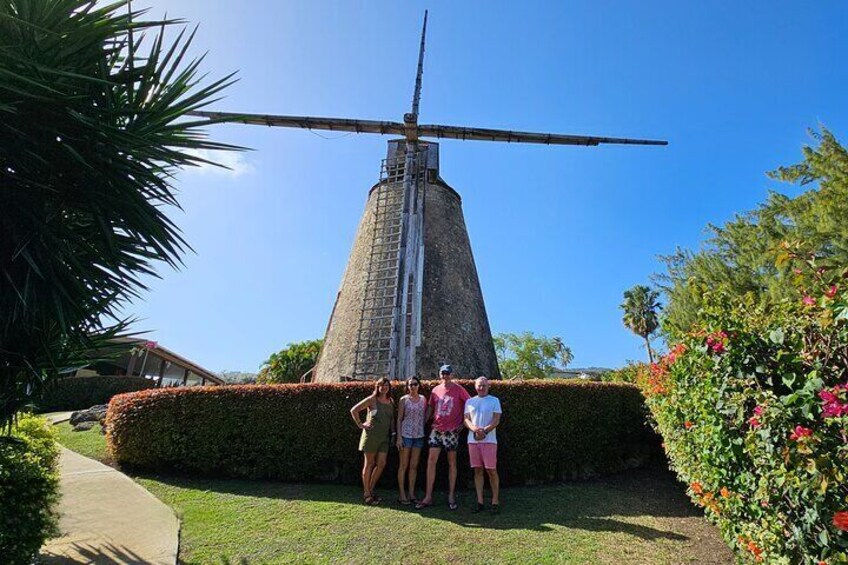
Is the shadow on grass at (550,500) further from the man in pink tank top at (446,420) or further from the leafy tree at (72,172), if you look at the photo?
the leafy tree at (72,172)

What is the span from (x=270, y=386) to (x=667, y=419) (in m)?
5.67

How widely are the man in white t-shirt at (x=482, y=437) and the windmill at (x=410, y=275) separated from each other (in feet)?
14.8

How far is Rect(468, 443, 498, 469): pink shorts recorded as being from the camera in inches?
219

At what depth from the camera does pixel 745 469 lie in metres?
3.03

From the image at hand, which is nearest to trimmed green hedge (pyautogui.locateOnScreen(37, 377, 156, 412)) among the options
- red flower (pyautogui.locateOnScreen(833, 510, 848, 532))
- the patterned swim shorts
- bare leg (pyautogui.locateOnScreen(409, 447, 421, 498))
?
bare leg (pyautogui.locateOnScreen(409, 447, 421, 498))

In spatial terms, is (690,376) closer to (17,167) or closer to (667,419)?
(667,419)

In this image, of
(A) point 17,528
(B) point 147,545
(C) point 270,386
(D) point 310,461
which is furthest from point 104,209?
(D) point 310,461

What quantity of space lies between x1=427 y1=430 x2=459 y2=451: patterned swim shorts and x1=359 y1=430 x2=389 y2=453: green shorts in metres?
0.60

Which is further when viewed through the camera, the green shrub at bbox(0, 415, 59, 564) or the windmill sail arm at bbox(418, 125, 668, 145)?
the windmill sail arm at bbox(418, 125, 668, 145)

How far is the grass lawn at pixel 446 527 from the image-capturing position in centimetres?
409

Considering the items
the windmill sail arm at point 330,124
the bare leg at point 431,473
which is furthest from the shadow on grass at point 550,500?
the windmill sail arm at point 330,124

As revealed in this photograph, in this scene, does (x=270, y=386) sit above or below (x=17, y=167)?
below

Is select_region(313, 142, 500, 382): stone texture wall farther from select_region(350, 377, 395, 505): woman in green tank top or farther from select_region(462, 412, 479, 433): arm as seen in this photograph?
select_region(462, 412, 479, 433): arm

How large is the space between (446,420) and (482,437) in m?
0.56
